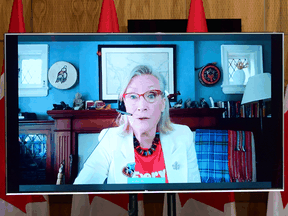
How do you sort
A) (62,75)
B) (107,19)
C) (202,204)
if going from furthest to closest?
(202,204) < (107,19) < (62,75)

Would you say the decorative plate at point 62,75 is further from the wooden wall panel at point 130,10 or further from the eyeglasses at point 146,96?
the wooden wall panel at point 130,10

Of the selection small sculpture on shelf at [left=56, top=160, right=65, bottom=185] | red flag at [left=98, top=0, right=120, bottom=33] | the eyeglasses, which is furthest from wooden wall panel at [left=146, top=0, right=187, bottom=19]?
small sculpture on shelf at [left=56, top=160, right=65, bottom=185]

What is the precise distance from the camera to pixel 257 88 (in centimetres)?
157

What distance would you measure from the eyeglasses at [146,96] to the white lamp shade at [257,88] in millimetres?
545

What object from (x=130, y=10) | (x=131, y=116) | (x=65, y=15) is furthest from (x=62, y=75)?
(x=130, y=10)

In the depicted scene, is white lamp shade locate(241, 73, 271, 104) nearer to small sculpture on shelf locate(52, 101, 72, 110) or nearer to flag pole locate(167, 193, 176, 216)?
flag pole locate(167, 193, 176, 216)

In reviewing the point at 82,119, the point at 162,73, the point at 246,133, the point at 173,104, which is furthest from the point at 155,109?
the point at 246,133

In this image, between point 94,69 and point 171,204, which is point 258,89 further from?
point 94,69

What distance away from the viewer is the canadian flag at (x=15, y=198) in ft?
5.51

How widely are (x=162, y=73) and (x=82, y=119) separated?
567mm

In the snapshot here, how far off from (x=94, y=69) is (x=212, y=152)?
0.88m

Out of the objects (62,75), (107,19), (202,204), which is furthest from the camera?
(202,204)

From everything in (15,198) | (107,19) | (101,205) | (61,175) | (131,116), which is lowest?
(101,205)

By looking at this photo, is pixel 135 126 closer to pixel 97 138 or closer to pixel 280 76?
pixel 97 138
